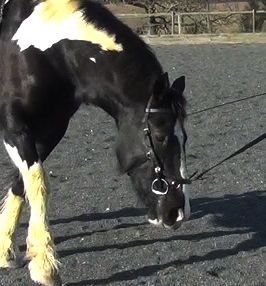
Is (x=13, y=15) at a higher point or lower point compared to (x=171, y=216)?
higher

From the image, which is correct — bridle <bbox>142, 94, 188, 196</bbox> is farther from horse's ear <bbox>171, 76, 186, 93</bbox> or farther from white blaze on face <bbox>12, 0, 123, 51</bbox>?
white blaze on face <bbox>12, 0, 123, 51</bbox>

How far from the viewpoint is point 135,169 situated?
12.7ft

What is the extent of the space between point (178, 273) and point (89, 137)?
4.32 metres

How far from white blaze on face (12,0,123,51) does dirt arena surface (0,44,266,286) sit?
882mm

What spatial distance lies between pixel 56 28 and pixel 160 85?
2.89ft

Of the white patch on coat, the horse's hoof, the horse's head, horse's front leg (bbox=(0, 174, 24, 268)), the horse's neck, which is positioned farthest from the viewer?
horse's front leg (bbox=(0, 174, 24, 268))

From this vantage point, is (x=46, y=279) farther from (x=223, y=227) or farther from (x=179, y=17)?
(x=179, y=17)

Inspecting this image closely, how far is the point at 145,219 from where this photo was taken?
5.29m

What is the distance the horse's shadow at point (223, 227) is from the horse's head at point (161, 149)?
23.2 inches

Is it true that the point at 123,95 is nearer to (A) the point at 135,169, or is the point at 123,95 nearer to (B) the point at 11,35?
(A) the point at 135,169

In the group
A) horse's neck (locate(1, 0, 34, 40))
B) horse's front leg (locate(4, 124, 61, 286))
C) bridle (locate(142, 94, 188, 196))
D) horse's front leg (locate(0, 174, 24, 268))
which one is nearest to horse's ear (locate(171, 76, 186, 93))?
bridle (locate(142, 94, 188, 196))

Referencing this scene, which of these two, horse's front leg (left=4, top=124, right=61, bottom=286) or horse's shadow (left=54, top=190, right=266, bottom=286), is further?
horse's shadow (left=54, top=190, right=266, bottom=286)

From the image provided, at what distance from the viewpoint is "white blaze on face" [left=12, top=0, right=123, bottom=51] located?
3.93m

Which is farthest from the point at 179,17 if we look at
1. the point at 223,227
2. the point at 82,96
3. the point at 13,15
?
the point at 82,96
